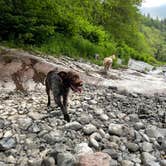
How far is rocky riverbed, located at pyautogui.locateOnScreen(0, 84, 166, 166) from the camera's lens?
5.70 metres

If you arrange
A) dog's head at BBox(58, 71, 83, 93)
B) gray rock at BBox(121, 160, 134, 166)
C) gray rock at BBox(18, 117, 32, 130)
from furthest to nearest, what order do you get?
1. dog's head at BBox(58, 71, 83, 93)
2. gray rock at BBox(18, 117, 32, 130)
3. gray rock at BBox(121, 160, 134, 166)

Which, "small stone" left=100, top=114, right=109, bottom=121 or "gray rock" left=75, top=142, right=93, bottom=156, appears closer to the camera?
"gray rock" left=75, top=142, right=93, bottom=156

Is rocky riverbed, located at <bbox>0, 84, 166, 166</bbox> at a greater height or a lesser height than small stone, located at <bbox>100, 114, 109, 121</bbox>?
lesser

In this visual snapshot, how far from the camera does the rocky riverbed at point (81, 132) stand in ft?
18.7

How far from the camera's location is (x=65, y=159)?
537 centimetres

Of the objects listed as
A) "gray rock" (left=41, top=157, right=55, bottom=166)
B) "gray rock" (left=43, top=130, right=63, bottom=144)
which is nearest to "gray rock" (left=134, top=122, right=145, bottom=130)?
"gray rock" (left=43, top=130, right=63, bottom=144)

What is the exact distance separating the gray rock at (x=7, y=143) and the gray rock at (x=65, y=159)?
1080mm

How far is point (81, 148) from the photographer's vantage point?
603 centimetres

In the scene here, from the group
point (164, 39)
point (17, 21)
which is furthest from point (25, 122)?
point (164, 39)

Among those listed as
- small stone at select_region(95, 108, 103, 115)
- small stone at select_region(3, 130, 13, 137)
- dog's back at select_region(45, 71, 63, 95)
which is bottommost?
small stone at select_region(3, 130, 13, 137)

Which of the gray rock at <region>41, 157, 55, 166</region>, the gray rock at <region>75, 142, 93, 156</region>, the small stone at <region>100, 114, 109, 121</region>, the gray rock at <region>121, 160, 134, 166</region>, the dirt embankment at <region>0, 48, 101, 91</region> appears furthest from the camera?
the dirt embankment at <region>0, 48, 101, 91</region>

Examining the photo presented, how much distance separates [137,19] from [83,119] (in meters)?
32.3

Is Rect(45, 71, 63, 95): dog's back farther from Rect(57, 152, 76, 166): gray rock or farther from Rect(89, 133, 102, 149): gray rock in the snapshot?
Rect(57, 152, 76, 166): gray rock

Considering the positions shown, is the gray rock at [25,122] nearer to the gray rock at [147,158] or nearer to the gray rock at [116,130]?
the gray rock at [116,130]
